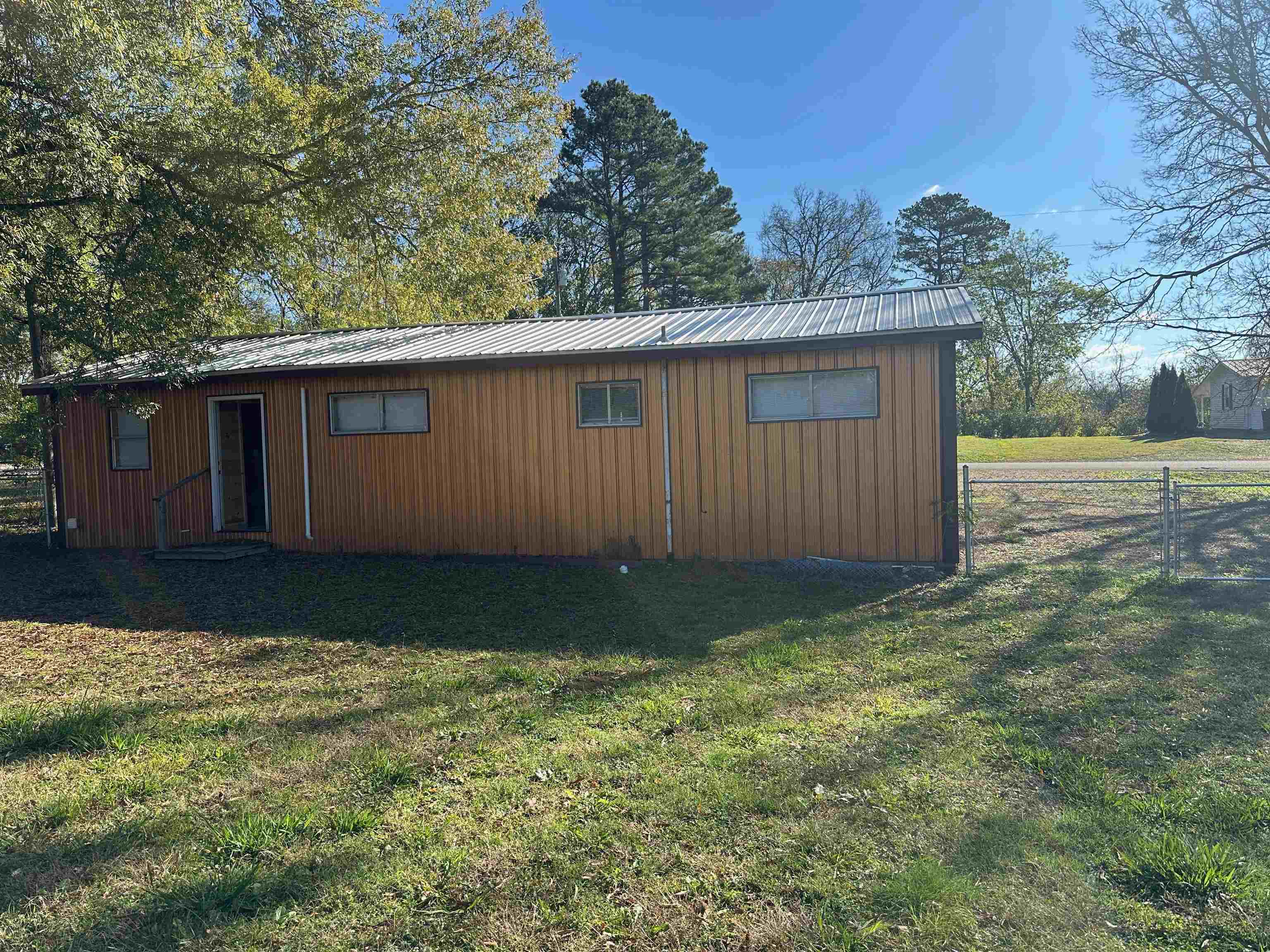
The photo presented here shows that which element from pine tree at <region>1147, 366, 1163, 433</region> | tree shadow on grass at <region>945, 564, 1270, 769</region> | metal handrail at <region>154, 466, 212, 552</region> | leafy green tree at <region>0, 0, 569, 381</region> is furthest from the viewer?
pine tree at <region>1147, 366, 1163, 433</region>

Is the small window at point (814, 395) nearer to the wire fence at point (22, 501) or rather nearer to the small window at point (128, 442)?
the small window at point (128, 442)

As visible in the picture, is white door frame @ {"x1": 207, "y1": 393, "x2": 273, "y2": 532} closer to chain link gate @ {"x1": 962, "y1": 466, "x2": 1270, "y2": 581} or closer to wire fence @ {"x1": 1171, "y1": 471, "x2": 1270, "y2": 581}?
chain link gate @ {"x1": 962, "y1": 466, "x2": 1270, "y2": 581}

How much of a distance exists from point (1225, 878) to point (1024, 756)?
1.04m

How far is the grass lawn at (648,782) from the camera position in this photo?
2477mm

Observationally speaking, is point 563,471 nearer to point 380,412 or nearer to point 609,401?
point 609,401

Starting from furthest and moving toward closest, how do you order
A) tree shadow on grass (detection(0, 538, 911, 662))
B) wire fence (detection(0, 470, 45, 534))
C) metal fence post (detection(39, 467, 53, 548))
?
1. wire fence (detection(0, 470, 45, 534))
2. metal fence post (detection(39, 467, 53, 548))
3. tree shadow on grass (detection(0, 538, 911, 662))

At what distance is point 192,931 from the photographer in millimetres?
2434

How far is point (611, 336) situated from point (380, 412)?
317cm

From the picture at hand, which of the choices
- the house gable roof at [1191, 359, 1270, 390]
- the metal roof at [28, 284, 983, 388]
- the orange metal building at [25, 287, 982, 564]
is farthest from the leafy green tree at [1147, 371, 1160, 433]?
the orange metal building at [25, 287, 982, 564]

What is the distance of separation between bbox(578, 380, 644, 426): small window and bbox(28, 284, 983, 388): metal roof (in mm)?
378

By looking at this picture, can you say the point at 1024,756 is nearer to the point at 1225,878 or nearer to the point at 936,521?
the point at 1225,878

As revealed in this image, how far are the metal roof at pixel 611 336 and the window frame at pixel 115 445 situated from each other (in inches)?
27.6

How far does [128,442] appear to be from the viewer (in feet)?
36.4

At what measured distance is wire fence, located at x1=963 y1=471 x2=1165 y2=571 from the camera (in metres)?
8.50
